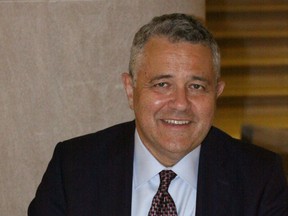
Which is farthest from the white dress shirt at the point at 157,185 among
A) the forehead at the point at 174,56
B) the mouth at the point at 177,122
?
the forehead at the point at 174,56

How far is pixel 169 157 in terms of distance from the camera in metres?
2.19

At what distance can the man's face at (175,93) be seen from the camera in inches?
82.1

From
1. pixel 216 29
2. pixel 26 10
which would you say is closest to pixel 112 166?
pixel 26 10

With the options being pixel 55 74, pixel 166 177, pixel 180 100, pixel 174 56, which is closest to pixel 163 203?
pixel 166 177

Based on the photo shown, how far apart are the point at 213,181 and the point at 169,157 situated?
0.58 feet

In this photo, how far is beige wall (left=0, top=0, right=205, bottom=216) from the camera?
255cm

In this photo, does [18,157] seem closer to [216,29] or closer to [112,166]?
[112,166]

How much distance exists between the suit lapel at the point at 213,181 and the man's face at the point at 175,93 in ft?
0.47

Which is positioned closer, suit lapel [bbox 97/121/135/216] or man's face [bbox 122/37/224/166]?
man's face [bbox 122/37/224/166]

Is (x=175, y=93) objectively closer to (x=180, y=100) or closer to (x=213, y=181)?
(x=180, y=100)

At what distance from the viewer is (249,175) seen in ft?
7.27

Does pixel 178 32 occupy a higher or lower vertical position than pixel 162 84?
higher

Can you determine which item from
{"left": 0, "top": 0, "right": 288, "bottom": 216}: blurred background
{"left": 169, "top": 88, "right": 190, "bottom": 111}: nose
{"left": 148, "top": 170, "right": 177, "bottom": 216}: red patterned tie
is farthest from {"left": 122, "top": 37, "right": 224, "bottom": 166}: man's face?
{"left": 0, "top": 0, "right": 288, "bottom": 216}: blurred background

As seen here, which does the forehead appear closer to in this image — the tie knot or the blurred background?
the tie knot
